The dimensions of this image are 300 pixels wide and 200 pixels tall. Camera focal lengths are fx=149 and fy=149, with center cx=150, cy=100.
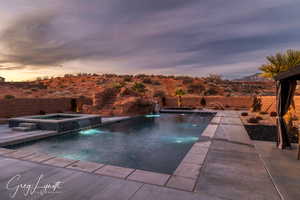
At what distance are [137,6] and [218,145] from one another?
8995 millimetres

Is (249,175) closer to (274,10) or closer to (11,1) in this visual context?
(274,10)

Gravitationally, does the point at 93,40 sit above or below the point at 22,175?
above

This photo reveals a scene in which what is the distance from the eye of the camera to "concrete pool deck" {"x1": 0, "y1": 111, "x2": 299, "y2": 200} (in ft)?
7.61

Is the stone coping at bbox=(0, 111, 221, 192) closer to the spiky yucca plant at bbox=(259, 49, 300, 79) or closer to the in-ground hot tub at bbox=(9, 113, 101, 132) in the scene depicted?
the in-ground hot tub at bbox=(9, 113, 101, 132)

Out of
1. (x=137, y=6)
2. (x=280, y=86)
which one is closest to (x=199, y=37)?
(x=137, y=6)

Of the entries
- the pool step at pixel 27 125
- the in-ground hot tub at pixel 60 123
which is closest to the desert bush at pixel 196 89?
the in-ground hot tub at pixel 60 123

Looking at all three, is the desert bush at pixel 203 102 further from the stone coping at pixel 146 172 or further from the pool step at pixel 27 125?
the pool step at pixel 27 125

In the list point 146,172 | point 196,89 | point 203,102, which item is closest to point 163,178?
point 146,172

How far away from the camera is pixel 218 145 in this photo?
4883 millimetres

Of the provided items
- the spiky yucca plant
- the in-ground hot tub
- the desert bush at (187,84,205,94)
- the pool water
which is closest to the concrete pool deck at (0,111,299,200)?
the pool water
